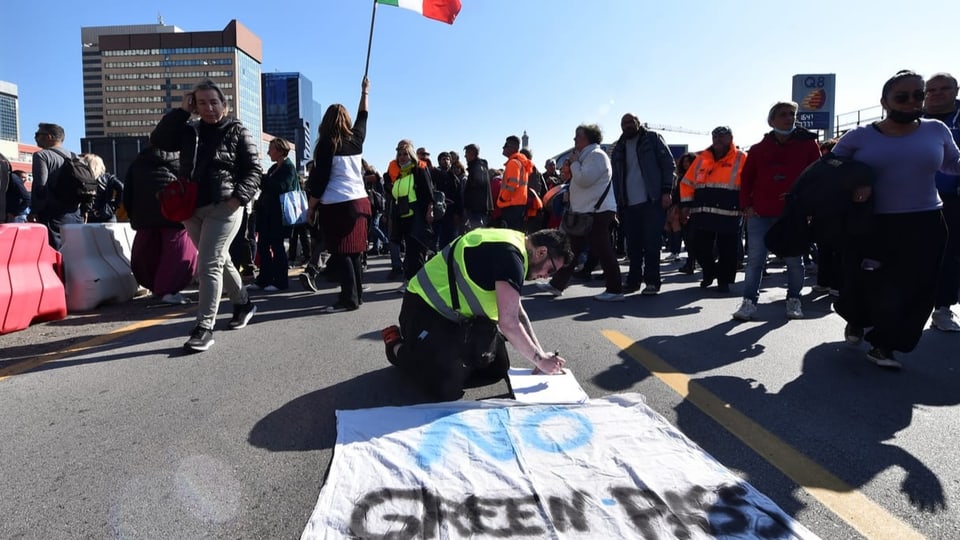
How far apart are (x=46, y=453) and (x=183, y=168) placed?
2.32 meters

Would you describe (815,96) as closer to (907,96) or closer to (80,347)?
(907,96)

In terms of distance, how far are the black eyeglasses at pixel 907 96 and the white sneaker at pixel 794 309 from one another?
2180 mm

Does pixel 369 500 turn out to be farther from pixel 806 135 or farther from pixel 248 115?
pixel 248 115

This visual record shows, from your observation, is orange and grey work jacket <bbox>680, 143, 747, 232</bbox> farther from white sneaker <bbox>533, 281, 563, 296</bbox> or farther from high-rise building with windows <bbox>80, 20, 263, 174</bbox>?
high-rise building with windows <bbox>80, 20, 263, 174</bbox>

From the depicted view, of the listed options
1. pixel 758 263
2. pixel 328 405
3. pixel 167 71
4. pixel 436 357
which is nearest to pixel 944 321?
pixel 758 263

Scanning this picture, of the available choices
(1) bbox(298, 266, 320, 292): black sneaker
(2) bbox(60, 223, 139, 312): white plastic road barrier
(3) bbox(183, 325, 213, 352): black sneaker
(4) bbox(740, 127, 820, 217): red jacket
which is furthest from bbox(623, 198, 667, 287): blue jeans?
(2) bbox(60, 223, 139, 312): white plastic road barrier

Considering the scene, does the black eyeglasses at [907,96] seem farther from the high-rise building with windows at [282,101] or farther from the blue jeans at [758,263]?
the high-rise building with windows at [282,101]

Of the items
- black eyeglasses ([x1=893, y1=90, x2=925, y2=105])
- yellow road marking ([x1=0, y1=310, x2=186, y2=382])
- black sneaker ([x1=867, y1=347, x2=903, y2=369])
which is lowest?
yellow road marking ([x1=0, y1=310, x2=186, y2=382])

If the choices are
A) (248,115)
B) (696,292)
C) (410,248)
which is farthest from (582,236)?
(248,115)

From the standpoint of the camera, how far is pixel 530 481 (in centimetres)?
199

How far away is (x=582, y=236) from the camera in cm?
Answer: 620

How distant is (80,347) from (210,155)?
1.71 metres

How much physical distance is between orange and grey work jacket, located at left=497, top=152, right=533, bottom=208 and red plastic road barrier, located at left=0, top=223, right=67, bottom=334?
17.2 feet

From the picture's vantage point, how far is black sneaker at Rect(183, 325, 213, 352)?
396 centimetres
